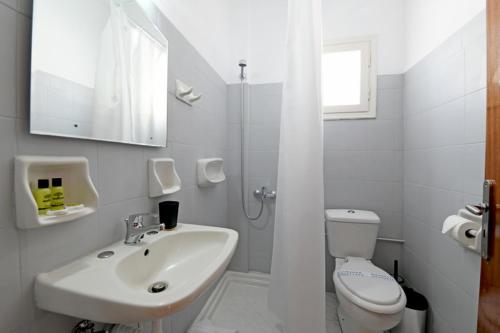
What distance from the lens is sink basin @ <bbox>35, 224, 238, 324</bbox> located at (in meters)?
0.45

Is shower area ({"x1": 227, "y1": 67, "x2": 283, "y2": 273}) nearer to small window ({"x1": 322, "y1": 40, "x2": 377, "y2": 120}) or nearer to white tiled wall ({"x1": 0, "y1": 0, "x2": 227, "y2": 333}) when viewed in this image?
small window ({"x1": 322, "y1": 40, "x2": 377, "y2": 120})

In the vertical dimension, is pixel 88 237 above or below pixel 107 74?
below

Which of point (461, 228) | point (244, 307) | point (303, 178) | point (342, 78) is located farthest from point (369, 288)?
point (342, 78)

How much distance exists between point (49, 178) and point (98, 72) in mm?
361

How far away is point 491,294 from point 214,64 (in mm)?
1899

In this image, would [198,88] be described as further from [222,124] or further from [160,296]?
[160,296]

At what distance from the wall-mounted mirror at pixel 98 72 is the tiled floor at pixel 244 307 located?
129 centimetres

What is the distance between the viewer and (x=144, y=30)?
87 centimetres

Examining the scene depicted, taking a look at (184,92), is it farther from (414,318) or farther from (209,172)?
(414,318)

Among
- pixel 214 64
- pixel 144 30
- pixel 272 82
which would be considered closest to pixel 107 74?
pixel 144 30

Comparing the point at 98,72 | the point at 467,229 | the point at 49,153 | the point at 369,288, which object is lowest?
the point at 369,288

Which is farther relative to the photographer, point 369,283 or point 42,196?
point 369,283

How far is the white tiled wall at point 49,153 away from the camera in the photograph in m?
0.46

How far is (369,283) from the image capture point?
117cm
